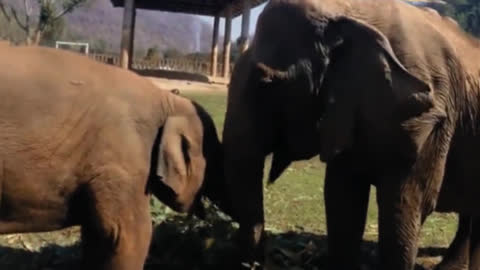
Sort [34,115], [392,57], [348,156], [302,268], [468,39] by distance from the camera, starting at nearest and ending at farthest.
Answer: [34,115] < [392,57] < [348,156] < [468,39] < [302,268]

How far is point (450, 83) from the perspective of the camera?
6.62 m

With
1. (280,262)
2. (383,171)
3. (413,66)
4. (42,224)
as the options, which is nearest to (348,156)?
(383,171)

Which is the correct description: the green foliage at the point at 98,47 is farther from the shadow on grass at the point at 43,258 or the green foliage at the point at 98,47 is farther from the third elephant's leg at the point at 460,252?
the third elephant's leg at the point at 460,252

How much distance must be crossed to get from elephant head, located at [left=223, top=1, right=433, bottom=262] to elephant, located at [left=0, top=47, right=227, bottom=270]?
1.66 ft

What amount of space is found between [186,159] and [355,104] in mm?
1338

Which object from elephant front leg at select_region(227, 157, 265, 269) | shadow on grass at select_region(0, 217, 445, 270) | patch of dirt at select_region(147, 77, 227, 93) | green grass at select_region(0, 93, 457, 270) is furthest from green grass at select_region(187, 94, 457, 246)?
patch of dirt at select_region(147, 77, 227, 93)

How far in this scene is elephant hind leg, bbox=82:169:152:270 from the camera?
587 cm

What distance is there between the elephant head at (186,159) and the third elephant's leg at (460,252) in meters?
2.85

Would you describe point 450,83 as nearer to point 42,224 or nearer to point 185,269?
point 185,269

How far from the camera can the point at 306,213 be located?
414 inches

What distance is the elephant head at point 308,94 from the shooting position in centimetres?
615

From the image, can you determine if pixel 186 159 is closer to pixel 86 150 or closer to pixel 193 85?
pixel 86 150

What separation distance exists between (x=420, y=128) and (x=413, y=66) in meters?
0.47

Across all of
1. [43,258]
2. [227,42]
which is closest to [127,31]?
[227,42]
